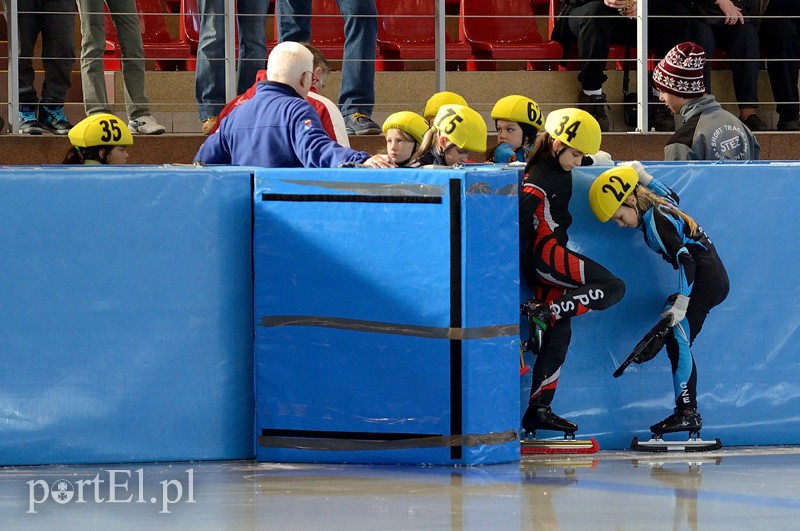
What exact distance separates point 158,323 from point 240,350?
374mm

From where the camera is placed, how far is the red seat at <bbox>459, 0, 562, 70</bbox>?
40.1ft

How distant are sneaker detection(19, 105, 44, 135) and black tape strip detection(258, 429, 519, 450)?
4.50 m

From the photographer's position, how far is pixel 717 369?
21.4ft

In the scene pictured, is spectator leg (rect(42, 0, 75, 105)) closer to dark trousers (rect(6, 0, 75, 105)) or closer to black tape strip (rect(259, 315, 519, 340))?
dark trousers (rect(6, 0, 75, 105))

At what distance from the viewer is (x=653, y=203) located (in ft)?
20.5

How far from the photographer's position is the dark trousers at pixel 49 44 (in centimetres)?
964

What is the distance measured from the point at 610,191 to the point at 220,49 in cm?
424

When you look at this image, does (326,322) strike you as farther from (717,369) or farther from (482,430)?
(717,369)

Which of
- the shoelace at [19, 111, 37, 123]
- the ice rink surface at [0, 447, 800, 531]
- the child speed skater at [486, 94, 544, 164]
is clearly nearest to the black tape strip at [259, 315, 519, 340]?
the ice rink surface at [0, 447, 800, 531]

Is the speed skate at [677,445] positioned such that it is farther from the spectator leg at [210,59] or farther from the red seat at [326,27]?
the red seat at [326,27]

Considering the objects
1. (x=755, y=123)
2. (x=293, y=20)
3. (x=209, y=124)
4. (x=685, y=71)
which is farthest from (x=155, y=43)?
(x=685, y=71)

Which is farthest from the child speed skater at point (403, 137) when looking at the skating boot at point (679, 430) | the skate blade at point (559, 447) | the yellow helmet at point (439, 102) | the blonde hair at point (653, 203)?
the skating boot at point (679, 430)

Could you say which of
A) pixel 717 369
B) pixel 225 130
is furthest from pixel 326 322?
pixel 717 369

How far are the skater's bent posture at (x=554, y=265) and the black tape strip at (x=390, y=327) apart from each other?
50cm
